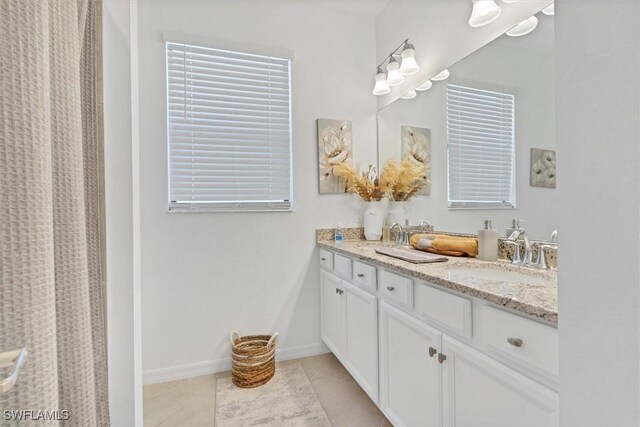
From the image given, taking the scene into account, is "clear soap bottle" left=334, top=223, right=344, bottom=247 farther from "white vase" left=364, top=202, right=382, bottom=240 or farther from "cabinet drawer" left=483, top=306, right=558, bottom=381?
"cabinet drawer" left=483, top=306, right=558, bottom=381

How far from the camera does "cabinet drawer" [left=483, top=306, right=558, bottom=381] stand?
0.75 metres

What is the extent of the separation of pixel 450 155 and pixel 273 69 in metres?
1.43

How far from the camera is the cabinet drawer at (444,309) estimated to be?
3.33 feet

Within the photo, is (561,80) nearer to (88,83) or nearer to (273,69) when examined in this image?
(88,83)

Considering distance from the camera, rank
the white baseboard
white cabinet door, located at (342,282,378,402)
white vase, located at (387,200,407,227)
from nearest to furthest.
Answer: white cabinet door, located at (342,282,378,402), the white baseboard, white vase, located at (387,200,407,227)

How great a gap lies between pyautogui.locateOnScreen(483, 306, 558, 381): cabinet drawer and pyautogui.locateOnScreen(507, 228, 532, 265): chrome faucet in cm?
59

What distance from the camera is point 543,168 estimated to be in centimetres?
136

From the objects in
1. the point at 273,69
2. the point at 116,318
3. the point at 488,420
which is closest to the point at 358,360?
the point at 488,420

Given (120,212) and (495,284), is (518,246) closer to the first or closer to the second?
(495,284)

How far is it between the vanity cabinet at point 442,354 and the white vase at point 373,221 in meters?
0.52

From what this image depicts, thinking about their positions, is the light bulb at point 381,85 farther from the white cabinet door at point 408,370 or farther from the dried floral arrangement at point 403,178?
the white cabinet door at point 408,370

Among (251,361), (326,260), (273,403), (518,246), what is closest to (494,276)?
(518,246)

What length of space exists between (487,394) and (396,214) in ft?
4.84

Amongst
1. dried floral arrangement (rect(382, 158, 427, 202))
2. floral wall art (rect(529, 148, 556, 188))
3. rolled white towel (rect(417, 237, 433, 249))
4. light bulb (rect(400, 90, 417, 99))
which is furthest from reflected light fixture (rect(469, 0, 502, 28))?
rolled white towel (rect(417, 237, 433, 249))
